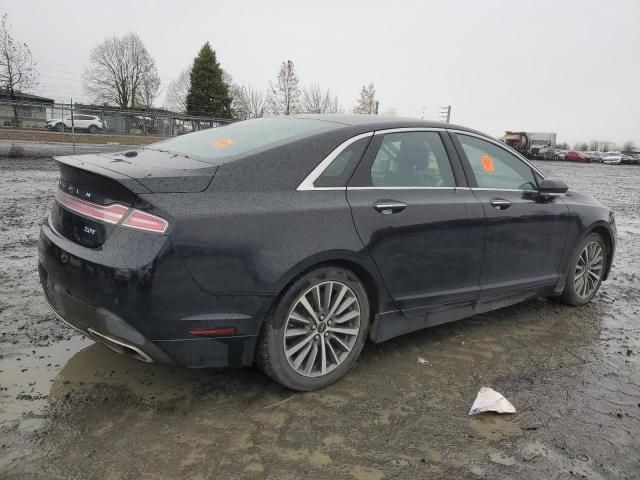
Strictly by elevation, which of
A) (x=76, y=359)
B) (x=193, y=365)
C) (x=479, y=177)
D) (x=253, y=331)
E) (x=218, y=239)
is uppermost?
(x=479, y=177)

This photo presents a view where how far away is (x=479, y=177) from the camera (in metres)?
3.82

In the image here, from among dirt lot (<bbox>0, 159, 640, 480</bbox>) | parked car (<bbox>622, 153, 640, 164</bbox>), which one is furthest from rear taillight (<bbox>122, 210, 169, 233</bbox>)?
parked car (<bbox>622, 153, 640, 164</bbox>)

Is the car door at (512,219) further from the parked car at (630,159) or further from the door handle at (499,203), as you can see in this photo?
the parked car at (630,159)

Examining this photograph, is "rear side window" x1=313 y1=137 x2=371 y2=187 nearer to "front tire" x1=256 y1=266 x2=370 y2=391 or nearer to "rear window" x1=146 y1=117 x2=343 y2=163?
"rear window" x1=146 y1=117 x2=343 y2=163

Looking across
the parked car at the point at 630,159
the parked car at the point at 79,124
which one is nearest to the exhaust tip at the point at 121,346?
the parked car at the point at 79,124

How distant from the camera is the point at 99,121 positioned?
2459 cm

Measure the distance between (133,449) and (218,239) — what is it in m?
1.06

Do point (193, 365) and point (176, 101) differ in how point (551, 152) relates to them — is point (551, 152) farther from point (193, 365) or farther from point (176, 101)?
point (193, 365)

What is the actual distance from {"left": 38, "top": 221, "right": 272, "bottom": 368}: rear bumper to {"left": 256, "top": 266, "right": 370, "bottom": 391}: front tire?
0.13 m

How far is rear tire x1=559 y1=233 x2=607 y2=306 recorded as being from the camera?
182 inches

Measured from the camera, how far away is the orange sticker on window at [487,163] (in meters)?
3.91

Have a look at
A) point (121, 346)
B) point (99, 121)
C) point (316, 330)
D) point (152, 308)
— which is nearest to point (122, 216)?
point (152, 308)

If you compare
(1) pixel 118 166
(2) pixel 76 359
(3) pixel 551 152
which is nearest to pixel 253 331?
(1) pixel 118 166

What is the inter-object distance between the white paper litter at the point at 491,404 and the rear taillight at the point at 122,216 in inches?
77.9
